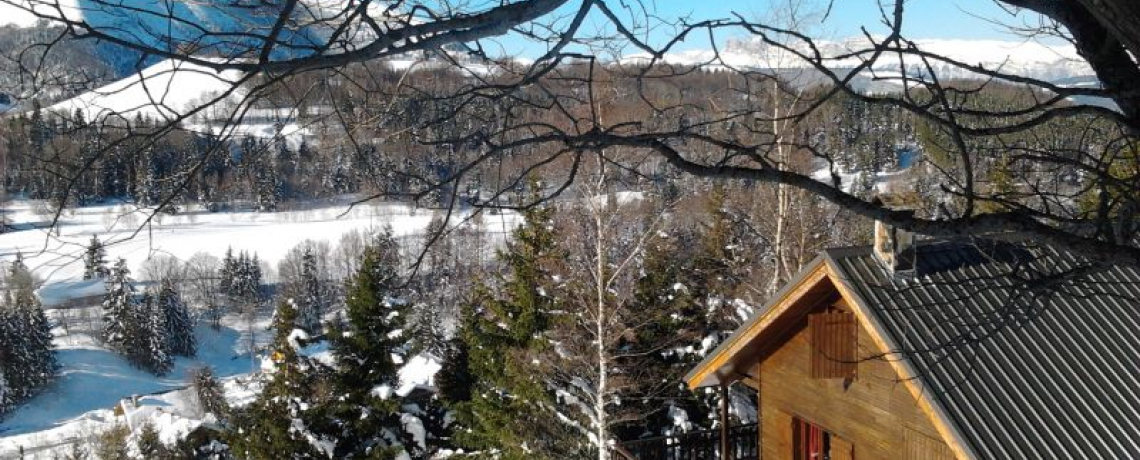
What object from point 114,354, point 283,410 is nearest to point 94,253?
point 283,410

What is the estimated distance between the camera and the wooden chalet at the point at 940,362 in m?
5.19

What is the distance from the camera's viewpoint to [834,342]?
6832mm

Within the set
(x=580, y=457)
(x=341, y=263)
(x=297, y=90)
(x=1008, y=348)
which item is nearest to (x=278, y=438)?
(x=580, y=457)

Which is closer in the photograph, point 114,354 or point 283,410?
point 283,410

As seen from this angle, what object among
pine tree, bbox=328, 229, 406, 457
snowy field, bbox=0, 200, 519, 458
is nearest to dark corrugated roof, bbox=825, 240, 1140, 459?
snowy field, bbox=0, 200, 519, 458

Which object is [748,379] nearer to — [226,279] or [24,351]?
[226,279]

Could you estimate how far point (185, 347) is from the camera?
66.7 m

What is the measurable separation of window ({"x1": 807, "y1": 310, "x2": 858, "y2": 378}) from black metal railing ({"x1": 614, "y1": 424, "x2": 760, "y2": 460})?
3.60 meters

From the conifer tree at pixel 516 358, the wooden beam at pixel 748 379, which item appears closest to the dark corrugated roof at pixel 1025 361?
the wooden beam at pixel 748 379

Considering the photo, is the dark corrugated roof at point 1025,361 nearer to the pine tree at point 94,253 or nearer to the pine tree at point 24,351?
the pine tree at point 94,253

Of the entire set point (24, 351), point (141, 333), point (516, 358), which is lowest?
point (141, 333)

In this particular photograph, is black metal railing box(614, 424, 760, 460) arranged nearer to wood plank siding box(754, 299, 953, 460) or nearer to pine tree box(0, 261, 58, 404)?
wood plank siding box(754, 299, 953, 460)

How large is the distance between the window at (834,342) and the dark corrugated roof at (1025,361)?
606 mm

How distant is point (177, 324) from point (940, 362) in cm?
6804
